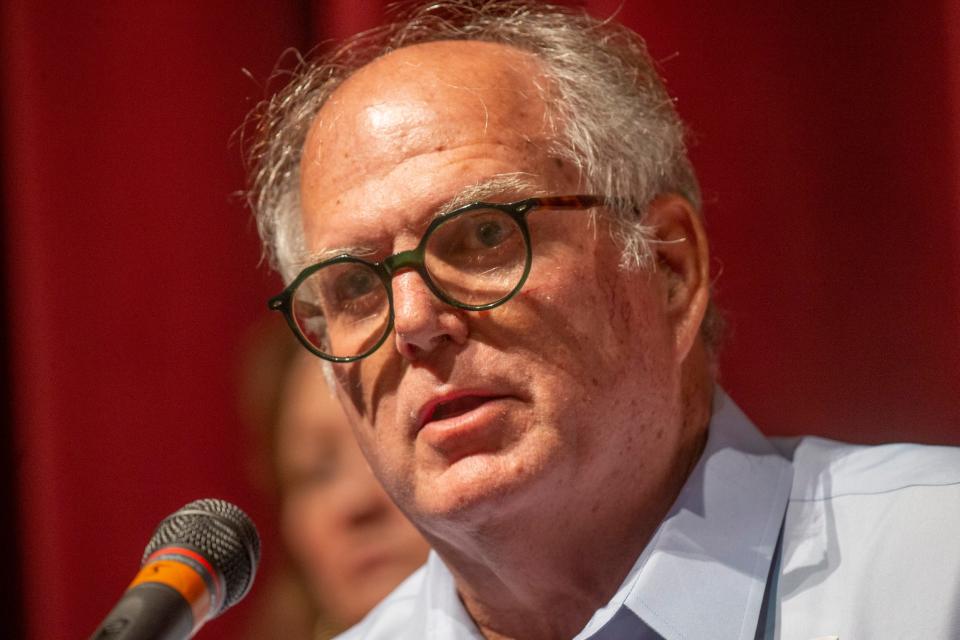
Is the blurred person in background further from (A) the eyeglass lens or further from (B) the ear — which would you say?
(B) the ear

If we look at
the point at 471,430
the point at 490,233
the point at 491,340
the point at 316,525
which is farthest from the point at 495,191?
the point at 316,525

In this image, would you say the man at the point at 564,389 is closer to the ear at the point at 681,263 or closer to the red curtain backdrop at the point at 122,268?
the ear at the point at 681,263

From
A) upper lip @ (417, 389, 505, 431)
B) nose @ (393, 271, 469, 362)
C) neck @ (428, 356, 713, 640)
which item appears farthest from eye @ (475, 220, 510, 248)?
neck @ (428, 356, 713, 640)

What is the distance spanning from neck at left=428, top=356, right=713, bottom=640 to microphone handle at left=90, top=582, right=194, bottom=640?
0.44m

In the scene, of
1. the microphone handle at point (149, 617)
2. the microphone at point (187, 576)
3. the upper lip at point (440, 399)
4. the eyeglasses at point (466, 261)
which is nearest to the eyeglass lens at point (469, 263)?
the eyeglasses at point (466, 261)

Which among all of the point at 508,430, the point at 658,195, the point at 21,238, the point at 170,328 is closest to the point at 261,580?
the point at 170,328

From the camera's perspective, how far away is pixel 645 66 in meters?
1.74

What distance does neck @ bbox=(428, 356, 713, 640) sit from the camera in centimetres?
138

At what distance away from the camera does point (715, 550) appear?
54.7 inches

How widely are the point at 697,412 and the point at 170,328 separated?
46.9 inches

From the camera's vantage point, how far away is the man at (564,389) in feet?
4.31

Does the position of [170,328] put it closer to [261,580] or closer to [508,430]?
[261,580]

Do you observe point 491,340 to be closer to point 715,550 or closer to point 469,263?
point 469,263

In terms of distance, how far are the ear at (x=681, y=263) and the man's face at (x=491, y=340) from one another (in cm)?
2
